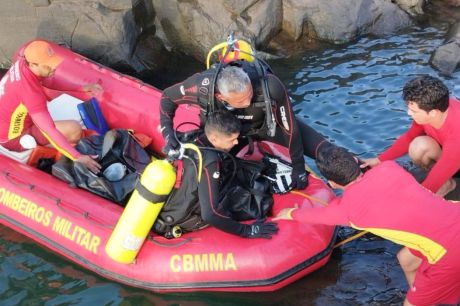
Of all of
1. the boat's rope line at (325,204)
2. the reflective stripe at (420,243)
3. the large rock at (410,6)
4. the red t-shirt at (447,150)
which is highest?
the large rock at (410,6)

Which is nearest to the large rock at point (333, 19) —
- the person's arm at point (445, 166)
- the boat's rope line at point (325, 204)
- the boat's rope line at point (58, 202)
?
the boat's rope line at point (325, 204)

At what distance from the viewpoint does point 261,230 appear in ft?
14.1

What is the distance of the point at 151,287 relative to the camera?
172 inches

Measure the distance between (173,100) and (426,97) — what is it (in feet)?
6.58

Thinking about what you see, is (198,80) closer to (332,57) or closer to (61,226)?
(61,226)

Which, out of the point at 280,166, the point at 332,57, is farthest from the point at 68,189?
the point at 332,57

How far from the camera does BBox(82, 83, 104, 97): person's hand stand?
5.72 metres

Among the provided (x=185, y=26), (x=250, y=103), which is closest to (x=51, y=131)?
(x=250, y=103)

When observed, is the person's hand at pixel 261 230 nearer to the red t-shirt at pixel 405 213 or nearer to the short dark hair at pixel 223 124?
the short dark hair at pixel 223 124

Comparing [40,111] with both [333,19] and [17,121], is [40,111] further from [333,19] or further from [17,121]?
[333,19]

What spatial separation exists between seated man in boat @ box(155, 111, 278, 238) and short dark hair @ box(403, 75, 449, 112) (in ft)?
4.11

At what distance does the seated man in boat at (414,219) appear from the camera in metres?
3.31

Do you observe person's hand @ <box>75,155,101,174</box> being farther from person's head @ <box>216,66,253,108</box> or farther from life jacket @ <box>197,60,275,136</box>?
person's head @ <box>216,66,253,108</box>

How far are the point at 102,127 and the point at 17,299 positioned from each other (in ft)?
6.31
